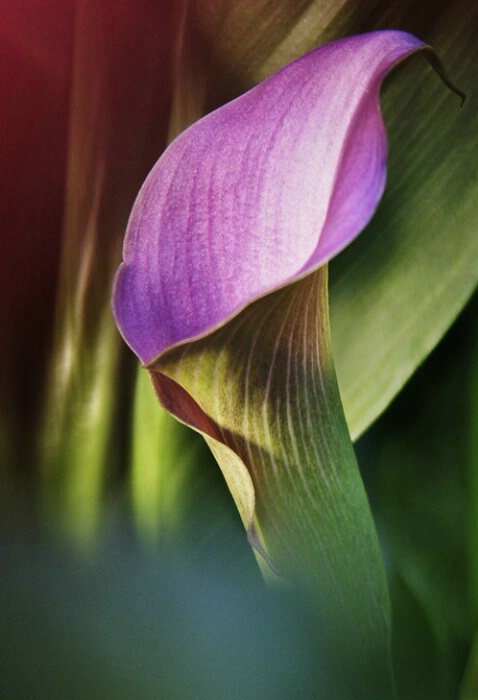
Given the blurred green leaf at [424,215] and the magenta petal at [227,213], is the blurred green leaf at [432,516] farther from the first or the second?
the magenta petal at [227,213]

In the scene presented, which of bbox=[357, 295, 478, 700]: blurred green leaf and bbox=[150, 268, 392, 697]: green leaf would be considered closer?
bbox=[150, 268, 392, 697]: green leaf

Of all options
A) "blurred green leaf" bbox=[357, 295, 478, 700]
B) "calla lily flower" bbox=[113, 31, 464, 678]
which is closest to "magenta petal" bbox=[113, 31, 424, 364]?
"calla lily flower" bbox=[113, 31, 464, 678]

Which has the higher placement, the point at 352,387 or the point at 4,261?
the point at 4,261

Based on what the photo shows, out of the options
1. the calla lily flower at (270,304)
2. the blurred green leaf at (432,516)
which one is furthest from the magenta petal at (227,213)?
the blurred green leaf at (432,516)

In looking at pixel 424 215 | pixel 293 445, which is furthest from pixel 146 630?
pixel 424 215

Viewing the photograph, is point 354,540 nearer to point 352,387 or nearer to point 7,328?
point 352,387

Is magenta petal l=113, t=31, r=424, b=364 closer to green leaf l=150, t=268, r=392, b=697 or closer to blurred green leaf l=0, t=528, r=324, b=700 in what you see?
green leaf l=150, t=268, r=392, b=697

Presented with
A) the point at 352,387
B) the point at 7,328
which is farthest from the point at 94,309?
the point at 352,387

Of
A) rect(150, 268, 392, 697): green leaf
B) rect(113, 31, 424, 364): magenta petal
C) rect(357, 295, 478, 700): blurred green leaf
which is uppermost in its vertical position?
rect(113, 31, 424, 364): magenta petal
